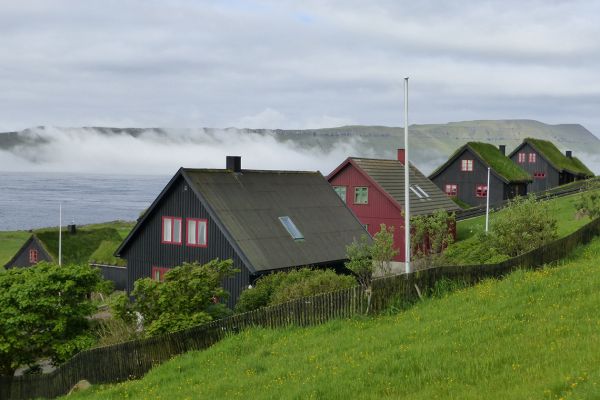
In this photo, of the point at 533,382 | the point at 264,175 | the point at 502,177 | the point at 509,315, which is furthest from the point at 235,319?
the point at 502,177

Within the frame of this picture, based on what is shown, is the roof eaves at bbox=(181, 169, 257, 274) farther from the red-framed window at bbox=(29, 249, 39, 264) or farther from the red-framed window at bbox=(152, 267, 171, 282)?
the red-framed window at bbox=(29, 249, 39, 264)

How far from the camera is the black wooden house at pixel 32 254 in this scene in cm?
5922

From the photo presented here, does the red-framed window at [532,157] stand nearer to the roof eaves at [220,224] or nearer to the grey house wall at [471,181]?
the grey house wall at [471,181]

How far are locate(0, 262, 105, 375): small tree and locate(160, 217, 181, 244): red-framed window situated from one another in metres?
9.32

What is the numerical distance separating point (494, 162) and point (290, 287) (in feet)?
188

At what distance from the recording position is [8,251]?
81.1 metres

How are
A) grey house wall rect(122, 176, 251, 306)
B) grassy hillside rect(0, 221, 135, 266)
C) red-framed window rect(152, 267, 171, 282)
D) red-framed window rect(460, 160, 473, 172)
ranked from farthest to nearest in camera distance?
red-framed window rect(460, 160, 473, 172)
grassy hillside rect(0, 221, 135, 266)
red-framed window rect(152, 267, 171, 282)
grey house wall rect(122, 176, 251, 306)

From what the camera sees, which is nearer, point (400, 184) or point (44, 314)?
point (44, 314)

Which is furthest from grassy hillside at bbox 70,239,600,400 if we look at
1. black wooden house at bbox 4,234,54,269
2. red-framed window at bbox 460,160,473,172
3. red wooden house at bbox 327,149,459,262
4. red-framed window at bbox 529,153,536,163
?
red-framed window at bbox 529,153,536,163

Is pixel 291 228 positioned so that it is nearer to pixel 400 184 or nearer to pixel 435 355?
pixel 400 184

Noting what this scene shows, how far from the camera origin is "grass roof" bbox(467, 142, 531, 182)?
7756 centimetres

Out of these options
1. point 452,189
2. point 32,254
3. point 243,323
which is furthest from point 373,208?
point 243,323

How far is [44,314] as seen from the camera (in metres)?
26.6

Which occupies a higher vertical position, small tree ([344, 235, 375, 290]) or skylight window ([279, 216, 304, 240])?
skylight window ([279, 216, 304, 240])
